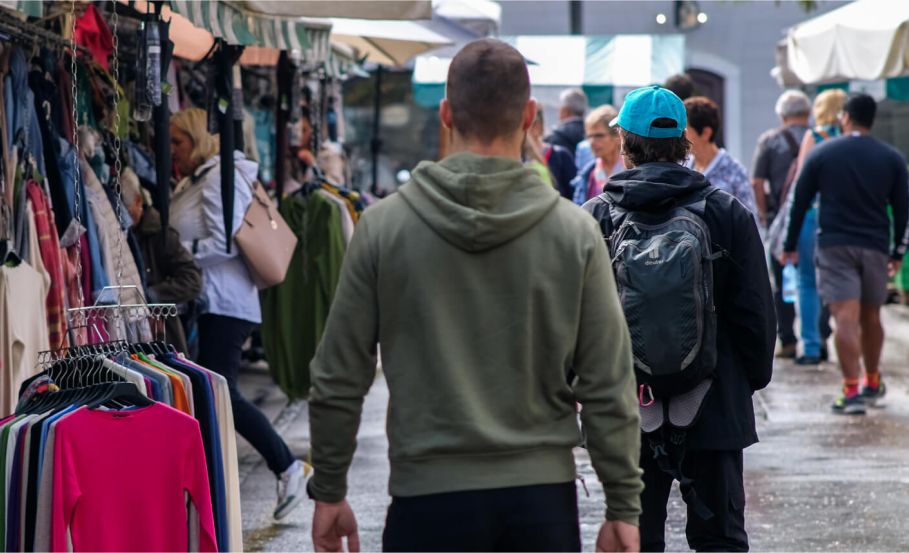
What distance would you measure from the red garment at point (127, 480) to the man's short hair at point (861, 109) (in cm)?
651

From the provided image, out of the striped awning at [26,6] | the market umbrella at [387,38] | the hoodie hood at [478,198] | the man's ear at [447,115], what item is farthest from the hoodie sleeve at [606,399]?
the market umbrella at [387,38]

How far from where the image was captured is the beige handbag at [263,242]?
24.1 feet

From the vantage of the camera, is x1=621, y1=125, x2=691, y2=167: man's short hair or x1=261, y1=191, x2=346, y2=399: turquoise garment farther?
x1=261, y1=191, x2=346, y2=399: turquoise garment

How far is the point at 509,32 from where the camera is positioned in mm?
21828

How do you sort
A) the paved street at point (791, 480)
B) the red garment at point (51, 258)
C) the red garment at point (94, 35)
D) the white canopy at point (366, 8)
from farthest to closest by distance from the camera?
the red garment at point (94, 35) → the paved street at point (791, 480) → the white canopy at point (366, 8) → the red garment at point (51, 258)

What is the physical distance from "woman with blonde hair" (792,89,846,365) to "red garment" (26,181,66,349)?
6.40 meters

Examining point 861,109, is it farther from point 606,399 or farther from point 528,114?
point 606,399

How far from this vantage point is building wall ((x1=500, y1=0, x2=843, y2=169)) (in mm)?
21781

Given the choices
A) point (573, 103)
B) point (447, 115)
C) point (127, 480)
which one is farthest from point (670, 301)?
point (573, 103)

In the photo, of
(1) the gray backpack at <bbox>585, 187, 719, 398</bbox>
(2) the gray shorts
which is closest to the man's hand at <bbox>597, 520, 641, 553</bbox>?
(1) the gray backpack at <bbox>585, 187, 719, 398</bbox>

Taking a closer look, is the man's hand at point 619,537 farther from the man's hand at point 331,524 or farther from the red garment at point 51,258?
the red garment at point 51,258

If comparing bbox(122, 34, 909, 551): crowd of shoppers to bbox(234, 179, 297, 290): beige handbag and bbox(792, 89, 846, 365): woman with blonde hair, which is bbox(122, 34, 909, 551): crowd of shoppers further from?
bbox(792, 89, 846, 365): woman with blonde hair

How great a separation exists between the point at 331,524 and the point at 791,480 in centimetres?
514

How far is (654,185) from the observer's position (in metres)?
4.41
